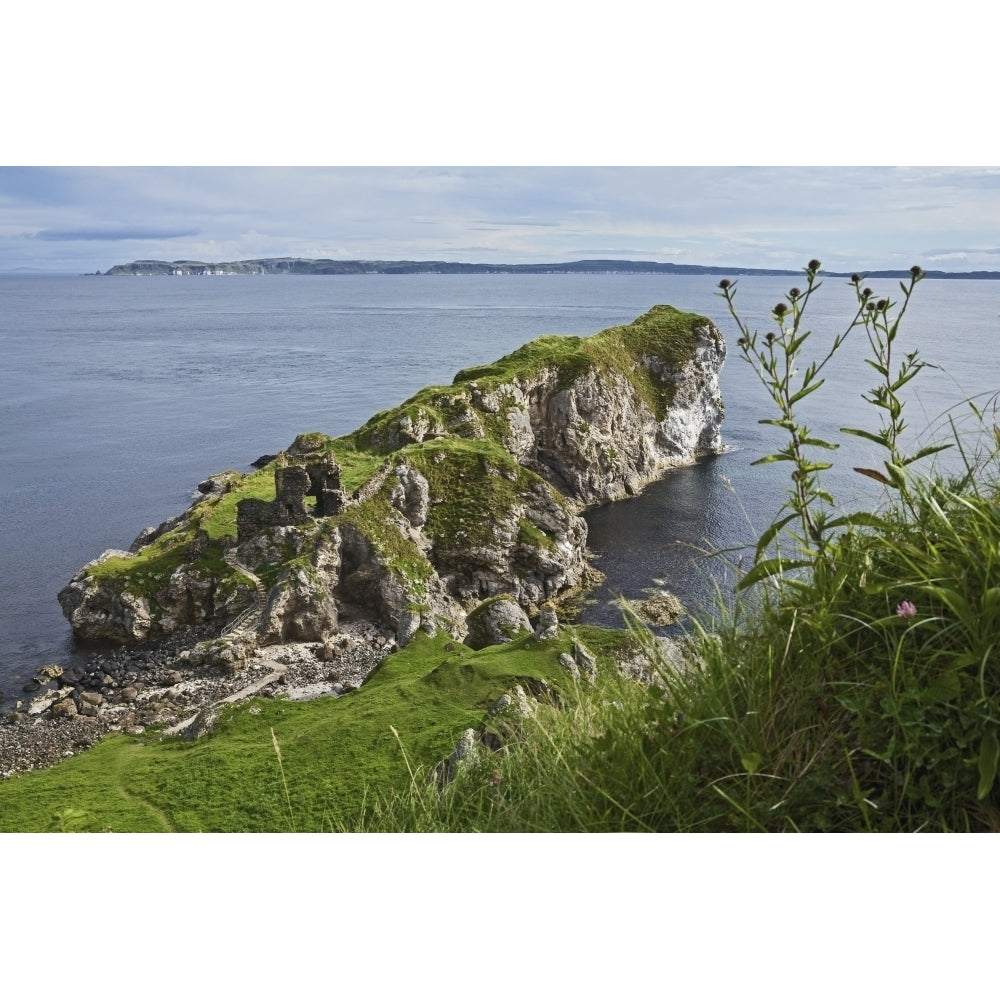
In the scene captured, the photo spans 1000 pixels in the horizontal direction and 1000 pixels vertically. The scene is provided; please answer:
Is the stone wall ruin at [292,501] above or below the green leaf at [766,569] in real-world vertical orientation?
below

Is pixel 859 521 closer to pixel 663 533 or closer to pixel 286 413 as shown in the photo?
pixel 663 533

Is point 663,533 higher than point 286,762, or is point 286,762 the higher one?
point 286,762

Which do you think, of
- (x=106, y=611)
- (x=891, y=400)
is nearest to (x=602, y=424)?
(x=106, y=611)

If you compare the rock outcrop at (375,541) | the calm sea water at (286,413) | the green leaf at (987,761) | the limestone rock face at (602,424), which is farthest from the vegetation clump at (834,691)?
the limestone rock face at (602,424)

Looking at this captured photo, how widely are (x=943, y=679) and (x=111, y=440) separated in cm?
7540

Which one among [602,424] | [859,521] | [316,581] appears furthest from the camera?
[602,424]

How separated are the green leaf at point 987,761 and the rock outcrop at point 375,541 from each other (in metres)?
23.3

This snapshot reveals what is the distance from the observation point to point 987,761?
3.02 meters

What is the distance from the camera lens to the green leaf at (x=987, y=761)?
296 centimetres

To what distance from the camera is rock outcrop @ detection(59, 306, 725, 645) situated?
99.7 ft

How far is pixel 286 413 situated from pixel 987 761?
7873 centimetres

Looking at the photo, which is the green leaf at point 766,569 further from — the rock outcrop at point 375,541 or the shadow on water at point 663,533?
the shadow on water at point 663,533

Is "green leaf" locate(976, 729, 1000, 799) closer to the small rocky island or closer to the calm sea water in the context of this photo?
the calm sea water

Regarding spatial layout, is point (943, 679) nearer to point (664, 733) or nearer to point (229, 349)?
point (664, 733)
